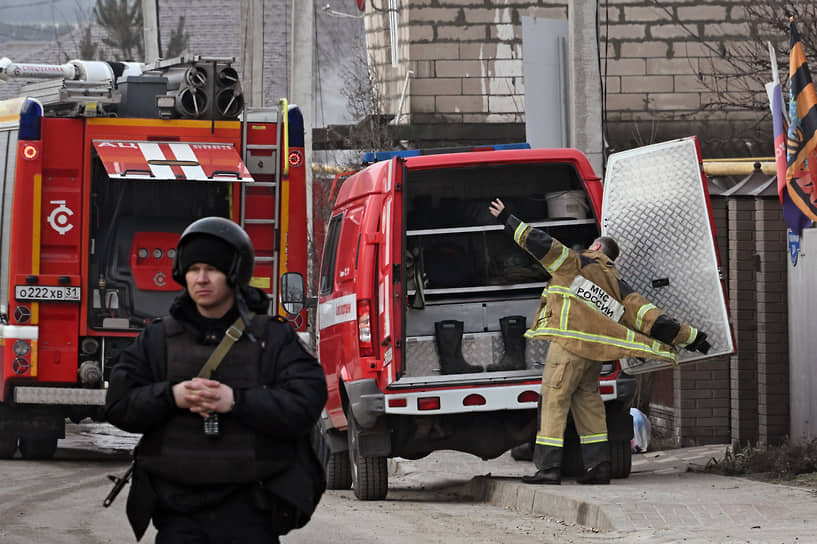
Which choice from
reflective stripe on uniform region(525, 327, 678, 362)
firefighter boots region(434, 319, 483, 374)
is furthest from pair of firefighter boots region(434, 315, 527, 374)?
reflective stripe on uniform region(525, 327, 678, 362)

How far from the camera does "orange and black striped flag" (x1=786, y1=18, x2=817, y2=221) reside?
12227mm

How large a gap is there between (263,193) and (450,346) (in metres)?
2.84

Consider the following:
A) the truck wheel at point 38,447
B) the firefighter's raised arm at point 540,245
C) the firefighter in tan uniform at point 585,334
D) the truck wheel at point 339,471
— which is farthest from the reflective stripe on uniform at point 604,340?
the truck wheel at point 38,447

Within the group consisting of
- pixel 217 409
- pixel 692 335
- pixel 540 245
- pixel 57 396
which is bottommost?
pixel 57 396

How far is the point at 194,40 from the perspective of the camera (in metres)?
60.4

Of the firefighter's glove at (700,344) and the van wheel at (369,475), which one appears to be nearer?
the firefighter's glove at (700,344)

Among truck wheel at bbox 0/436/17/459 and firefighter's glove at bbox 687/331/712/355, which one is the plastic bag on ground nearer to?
firefighter's glove at bbox 687/331/712/355

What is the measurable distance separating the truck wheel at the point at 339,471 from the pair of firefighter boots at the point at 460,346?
1.30 metres

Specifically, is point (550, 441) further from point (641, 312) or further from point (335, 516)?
point (335, 516)

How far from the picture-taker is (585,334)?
434 inches

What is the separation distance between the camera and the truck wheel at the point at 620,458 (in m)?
11.7

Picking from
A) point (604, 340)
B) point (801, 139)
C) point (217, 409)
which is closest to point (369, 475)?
point (604, 340)

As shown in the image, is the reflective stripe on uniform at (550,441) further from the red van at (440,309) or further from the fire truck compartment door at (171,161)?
the fire truck compartment door at (171,161)

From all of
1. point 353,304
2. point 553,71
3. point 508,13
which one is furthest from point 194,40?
point 353,304
